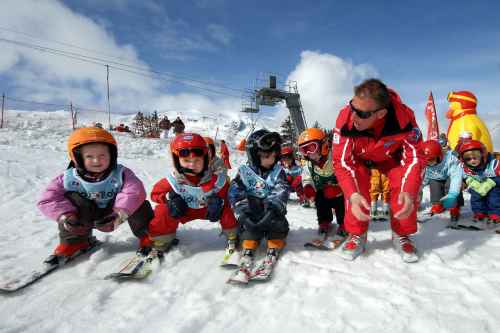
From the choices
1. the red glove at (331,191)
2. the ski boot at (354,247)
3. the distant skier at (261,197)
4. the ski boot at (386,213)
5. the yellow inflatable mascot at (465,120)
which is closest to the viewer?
the ski boot at (354,247)

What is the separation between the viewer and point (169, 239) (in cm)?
271

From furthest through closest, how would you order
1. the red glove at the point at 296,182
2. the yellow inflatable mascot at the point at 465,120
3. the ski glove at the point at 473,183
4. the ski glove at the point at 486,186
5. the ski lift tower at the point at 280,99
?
the ski lift tower at the point at 280,99, the yellow inflatable mascot at the point at 465,120, the ski glove at the point at 473,183, the ski glove at the point at 486,186, the red glove at the point at 296,182

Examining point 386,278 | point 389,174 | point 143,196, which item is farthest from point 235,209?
point 389,174

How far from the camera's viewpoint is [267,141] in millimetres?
2678

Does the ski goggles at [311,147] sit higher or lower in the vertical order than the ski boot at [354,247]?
higher

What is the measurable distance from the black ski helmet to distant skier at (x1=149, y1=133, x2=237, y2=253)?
35 centimetres

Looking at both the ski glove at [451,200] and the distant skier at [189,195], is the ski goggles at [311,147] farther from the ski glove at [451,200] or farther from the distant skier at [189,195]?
the ski glove at [451,200]

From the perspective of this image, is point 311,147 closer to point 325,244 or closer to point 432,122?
point 325,244

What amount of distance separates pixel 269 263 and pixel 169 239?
3.28 feet

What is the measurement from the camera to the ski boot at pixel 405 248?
2.31 m

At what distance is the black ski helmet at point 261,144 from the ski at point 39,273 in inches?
67.7

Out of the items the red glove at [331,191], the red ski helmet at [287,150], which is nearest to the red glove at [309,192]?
the red glove at [331,191]

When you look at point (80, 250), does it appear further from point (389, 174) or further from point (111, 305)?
point (389, 174)

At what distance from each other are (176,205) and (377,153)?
1861 mm
